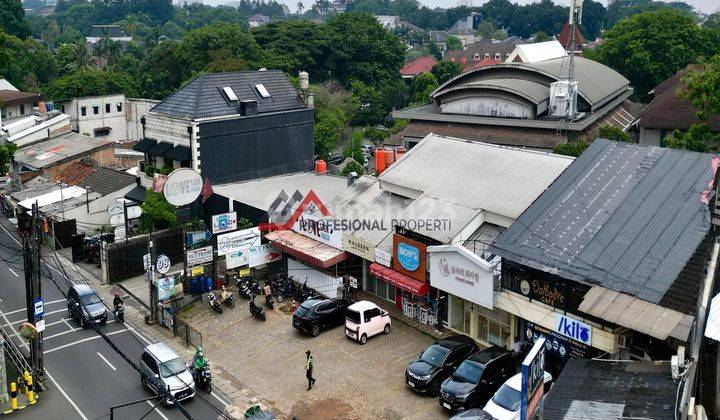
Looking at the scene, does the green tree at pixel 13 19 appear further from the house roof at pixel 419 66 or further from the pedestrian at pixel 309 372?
the pedestrian at pixel 309 372

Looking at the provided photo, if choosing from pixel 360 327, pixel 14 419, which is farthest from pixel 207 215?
pixel 14 419

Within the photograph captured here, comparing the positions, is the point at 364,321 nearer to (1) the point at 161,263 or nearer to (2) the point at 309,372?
(2) the point at 309,372

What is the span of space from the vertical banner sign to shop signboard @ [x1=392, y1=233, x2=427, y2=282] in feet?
41.7

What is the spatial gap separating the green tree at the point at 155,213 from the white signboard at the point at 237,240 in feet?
23.9

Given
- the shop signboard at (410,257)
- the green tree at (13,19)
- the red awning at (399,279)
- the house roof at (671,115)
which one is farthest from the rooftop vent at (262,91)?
the green tree at (13,19)

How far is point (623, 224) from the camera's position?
26.9 meters

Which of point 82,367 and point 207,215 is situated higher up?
point 207,215

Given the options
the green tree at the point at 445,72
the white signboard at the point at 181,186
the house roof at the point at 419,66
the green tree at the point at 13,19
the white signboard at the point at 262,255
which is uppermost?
the green tree at the point at 13,19

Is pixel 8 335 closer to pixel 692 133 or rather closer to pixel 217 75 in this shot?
pixel 217 75

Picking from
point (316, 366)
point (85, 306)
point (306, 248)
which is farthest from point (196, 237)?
point (316, 366)

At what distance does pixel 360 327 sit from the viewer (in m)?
30.7

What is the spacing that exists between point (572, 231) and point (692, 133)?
2103 centimetres

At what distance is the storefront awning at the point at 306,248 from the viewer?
34.9 m

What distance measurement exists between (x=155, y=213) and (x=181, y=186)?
16.6 feet
